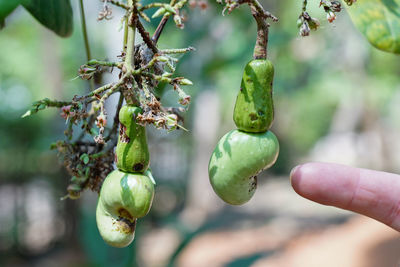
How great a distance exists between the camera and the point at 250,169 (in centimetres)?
94

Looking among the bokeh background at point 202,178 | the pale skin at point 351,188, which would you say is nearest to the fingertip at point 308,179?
the pale skin at point 351,188

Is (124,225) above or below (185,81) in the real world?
below

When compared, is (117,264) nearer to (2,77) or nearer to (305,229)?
(2,77)

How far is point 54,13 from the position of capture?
1.10 metres

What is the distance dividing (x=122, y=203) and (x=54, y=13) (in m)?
0.50

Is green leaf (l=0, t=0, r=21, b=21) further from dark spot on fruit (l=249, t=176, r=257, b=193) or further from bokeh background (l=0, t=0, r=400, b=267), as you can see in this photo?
bokeh background (l=0, t=0, r=400, b=267)

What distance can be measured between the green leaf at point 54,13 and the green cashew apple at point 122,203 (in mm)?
428

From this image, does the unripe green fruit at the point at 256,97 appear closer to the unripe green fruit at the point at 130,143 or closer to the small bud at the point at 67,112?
the unripe green fruit at the point at 130,143

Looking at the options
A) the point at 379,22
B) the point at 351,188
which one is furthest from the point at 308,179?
the point at 379,22

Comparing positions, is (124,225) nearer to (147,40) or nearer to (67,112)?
(67,112)

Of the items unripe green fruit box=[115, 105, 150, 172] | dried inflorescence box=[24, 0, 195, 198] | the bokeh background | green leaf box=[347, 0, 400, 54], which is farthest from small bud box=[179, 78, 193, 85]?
the bokeh background

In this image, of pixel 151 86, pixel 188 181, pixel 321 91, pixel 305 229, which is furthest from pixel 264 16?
pixel 321 91

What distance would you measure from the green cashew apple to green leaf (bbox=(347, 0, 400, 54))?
1.67ft

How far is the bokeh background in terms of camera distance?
3969 mm
